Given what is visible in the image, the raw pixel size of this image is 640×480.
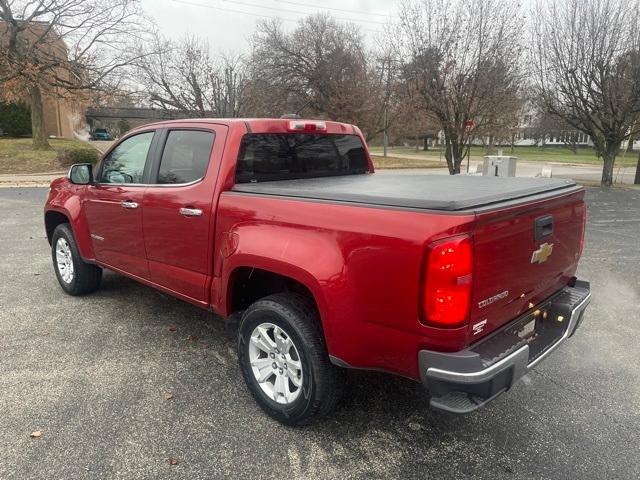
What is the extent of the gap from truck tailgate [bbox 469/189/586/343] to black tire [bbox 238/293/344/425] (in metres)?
0.83

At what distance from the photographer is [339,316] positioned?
94.9 inches

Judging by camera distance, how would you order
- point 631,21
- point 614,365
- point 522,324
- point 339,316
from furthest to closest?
point 631,21, point 614,365, point 522,324, point 339,316

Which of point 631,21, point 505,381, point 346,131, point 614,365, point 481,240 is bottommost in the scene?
point 614,365

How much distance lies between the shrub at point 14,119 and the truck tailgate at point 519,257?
38131 millimetres

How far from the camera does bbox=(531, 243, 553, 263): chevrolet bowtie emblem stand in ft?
8.33

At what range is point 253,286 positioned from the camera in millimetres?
3279

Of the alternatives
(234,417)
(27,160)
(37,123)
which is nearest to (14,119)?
(37,123)

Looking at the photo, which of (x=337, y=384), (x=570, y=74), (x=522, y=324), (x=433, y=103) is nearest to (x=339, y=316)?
(x=337, y=384)

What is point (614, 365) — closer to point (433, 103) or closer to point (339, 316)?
point (339, 316)

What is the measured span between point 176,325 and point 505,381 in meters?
3.06

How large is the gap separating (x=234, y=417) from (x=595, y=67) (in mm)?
17914

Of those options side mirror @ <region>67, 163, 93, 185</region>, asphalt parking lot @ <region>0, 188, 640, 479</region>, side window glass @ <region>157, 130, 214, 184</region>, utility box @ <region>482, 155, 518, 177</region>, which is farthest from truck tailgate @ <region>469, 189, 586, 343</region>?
utility box @ <region>482, 155, 518, 177</region>

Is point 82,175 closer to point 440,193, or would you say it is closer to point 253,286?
point 253,286

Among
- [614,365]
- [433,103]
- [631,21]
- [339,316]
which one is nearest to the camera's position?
[339,316]
